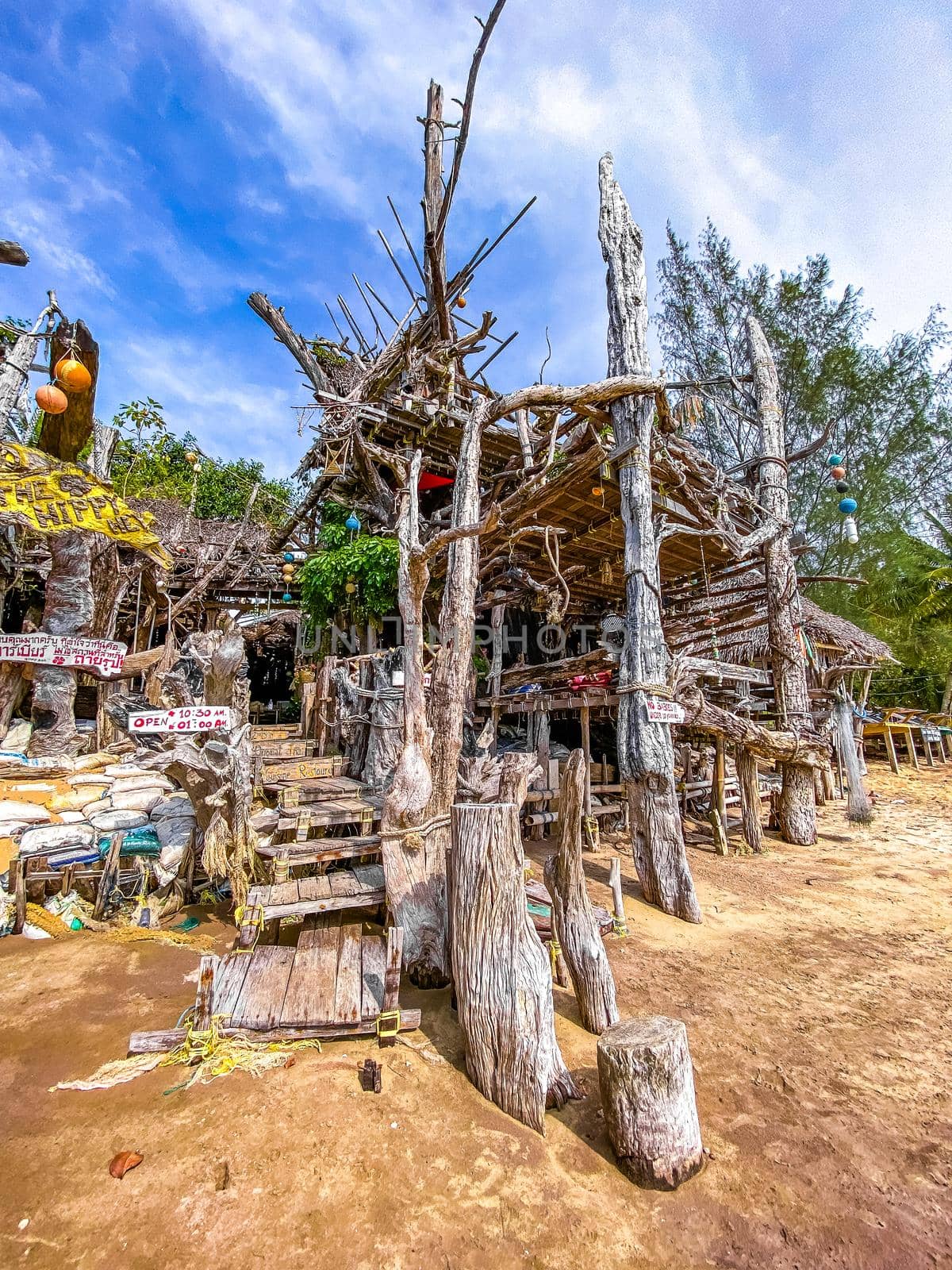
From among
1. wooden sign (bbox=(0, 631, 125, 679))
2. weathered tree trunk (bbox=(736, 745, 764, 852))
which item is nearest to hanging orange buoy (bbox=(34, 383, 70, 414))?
wooden sign (bbox=(0, 631, 125, 679))

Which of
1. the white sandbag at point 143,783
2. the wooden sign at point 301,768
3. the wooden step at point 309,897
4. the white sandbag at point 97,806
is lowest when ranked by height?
the wooden step at point 309,897

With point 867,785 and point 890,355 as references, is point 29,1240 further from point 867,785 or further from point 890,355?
point 890,355

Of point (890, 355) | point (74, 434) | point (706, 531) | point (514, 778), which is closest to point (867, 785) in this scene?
point (706, 531)

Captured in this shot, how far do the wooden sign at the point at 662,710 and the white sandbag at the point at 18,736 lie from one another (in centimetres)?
1081

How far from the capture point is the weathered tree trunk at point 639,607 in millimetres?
6734

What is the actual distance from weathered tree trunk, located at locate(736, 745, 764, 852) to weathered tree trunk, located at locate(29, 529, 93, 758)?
12.5m

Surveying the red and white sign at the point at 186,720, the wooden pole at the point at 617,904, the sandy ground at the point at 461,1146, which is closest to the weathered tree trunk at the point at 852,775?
the sandy ground at the point at 461,1146

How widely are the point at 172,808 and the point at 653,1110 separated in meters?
6.90

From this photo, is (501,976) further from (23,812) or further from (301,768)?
(23,812)

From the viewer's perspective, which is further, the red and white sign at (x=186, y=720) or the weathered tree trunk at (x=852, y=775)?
the weathered tree trunk at (x=852, y=775)

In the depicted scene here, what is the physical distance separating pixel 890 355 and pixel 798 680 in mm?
13003

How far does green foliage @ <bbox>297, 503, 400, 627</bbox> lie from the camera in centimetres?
1205

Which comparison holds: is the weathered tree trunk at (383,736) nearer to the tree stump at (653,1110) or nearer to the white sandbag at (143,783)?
the white sandbag at (143,783)

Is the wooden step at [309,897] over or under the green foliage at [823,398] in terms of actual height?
under
